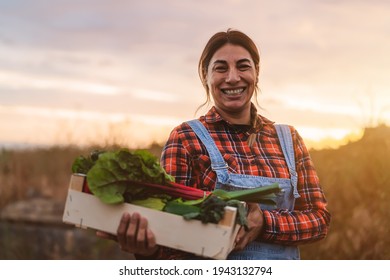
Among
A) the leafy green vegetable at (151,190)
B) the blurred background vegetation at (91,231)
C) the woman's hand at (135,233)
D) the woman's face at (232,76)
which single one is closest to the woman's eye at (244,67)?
the woman's face at (232,76)

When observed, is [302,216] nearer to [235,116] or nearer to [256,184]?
[256,184]

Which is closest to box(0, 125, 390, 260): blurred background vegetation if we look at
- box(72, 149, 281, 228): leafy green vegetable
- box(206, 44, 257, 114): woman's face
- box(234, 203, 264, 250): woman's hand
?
box(206, 44, 257, 114): woman's face

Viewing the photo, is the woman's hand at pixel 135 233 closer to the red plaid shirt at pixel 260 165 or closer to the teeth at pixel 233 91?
the red plaid shirt at pixel 260 165

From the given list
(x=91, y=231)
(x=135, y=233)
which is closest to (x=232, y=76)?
(x=135, y=233)

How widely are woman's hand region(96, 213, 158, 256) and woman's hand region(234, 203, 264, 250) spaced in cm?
22

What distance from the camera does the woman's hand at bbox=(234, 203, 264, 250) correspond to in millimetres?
1555

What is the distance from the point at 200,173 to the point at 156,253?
0.80ft

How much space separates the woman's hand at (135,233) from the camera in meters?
1.46

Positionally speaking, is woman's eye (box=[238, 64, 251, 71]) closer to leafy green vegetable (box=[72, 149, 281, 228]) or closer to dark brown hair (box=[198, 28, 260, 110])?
dark brown hair (box=[198, 28, 260, 110])

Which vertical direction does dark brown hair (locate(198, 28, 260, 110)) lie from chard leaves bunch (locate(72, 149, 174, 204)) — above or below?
above

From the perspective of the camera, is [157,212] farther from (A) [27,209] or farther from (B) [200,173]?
(A) [27,209]

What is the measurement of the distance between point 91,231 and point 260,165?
1998 mm

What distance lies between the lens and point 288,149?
5.70 feet
